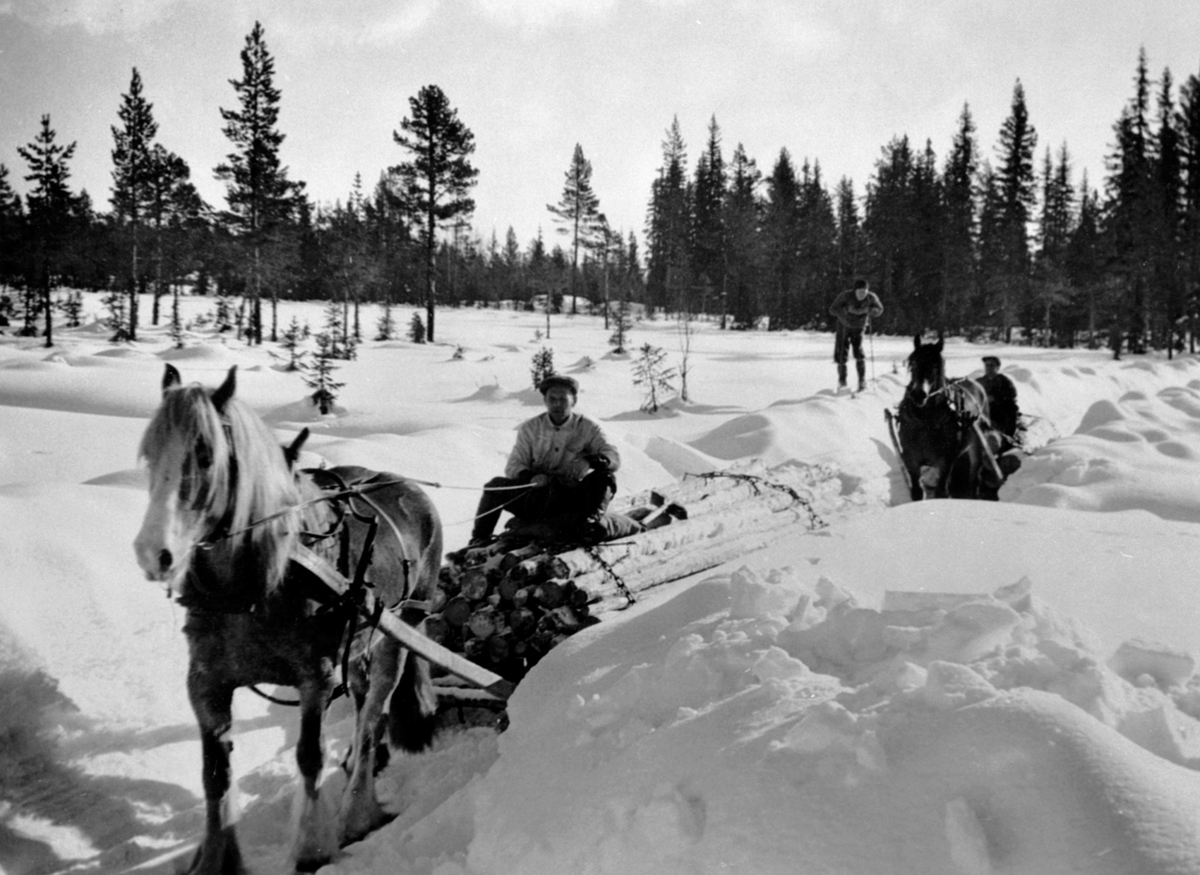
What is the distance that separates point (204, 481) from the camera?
2.52m

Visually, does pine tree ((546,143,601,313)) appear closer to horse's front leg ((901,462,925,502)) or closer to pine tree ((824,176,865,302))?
pine tree ((824,176,865,302))

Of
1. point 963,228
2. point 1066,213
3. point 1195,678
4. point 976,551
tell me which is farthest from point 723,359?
point 1066,213

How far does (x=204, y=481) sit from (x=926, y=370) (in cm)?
619

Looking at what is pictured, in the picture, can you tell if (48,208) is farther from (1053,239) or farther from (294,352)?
(1053,239)

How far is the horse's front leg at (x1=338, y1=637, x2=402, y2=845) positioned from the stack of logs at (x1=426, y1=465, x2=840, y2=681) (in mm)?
657

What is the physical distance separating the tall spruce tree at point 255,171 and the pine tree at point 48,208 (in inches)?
206

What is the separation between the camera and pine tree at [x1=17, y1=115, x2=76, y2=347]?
2473 cm

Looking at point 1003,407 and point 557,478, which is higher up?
point 1003,407

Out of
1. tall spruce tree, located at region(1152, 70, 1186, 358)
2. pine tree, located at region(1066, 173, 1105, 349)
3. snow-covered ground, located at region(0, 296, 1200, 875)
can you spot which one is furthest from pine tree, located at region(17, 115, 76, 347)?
pine tree, located at region(1066, 173, 1105, 349)

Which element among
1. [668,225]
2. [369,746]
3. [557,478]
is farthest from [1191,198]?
[369,746]

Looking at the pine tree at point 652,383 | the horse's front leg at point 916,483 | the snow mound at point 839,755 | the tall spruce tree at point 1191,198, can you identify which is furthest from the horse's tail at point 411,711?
the tall spruce tree at point 1191,198

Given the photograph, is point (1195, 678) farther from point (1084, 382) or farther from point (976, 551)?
point (1084, 382)

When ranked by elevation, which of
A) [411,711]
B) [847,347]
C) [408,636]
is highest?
[847,347]

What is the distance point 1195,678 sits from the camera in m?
2.49
